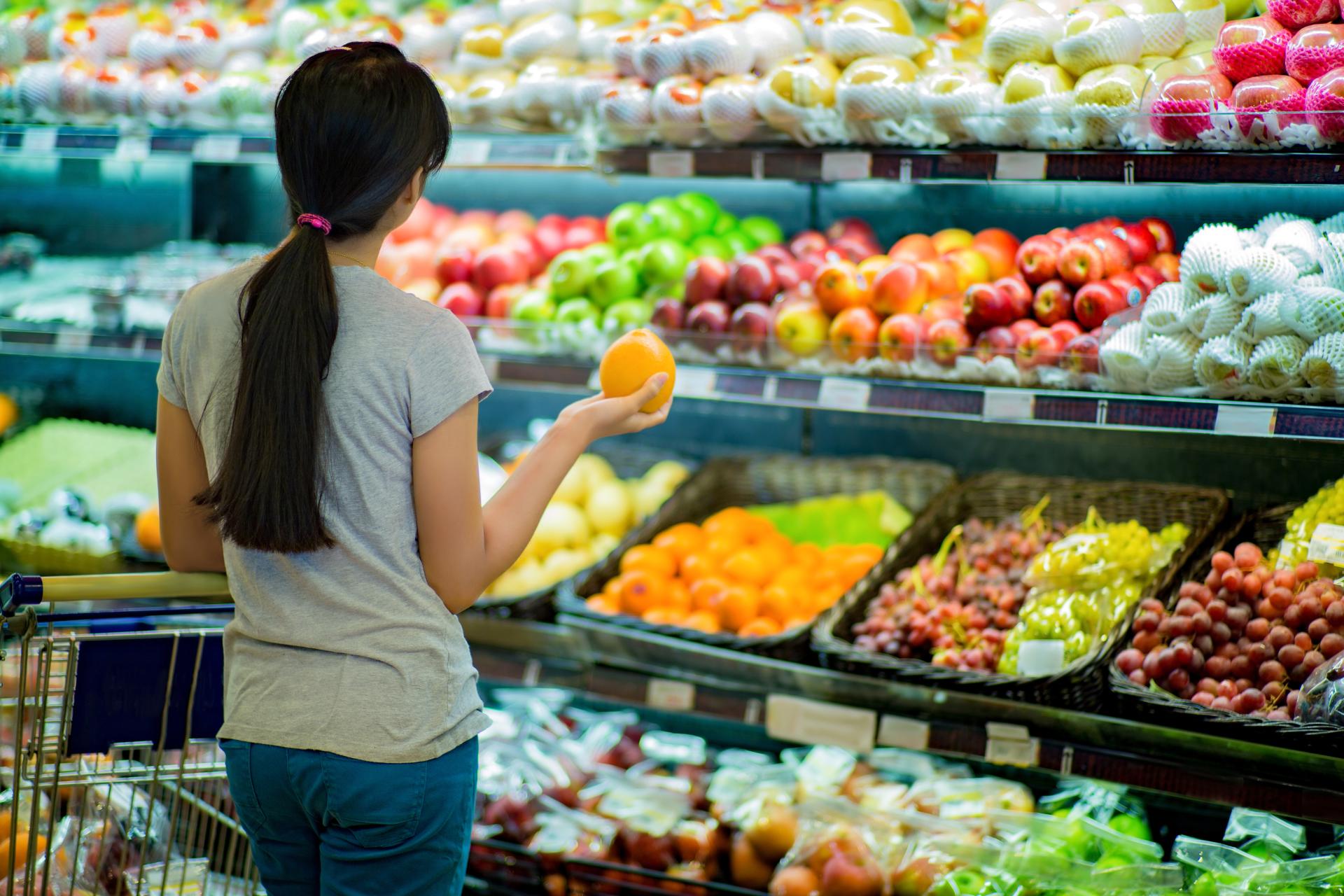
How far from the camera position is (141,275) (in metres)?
3.33

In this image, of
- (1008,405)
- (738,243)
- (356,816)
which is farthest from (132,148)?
(356,816)

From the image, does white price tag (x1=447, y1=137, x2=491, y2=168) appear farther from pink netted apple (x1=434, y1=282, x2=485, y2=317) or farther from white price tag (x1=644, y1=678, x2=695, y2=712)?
white price tag (x1=644, y1=678, x2=695, y2=712)

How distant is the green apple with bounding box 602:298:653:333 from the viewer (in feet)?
9.15

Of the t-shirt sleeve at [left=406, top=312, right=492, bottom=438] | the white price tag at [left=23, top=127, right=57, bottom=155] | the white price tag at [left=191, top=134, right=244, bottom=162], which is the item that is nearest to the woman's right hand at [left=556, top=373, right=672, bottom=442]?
the t-shirt sleeve at [left=406, top=312, right=492, bottom=438]

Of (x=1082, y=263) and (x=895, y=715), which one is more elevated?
(x=1082, y=263)

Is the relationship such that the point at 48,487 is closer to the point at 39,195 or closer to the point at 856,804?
the point at 39,195

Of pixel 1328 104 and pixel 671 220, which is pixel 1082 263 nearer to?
pixel 1328 104

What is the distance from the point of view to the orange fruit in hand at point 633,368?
157cm

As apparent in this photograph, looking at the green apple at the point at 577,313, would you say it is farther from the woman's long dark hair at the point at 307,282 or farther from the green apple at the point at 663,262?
the woman's long dark hair at the point at 307,282

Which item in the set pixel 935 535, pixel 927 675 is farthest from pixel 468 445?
pixel 935 535

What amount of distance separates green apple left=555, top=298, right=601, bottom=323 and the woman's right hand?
136 centimetres

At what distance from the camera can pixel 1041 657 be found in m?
2.16

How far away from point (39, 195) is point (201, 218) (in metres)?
0.54

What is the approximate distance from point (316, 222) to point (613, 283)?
1601 millimetres
